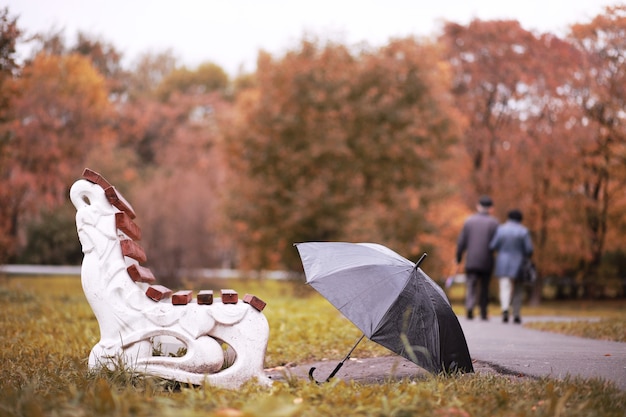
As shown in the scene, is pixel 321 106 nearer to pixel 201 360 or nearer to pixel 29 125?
pixel 29 125

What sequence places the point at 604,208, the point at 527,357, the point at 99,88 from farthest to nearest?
the point at 99,88, the point at 604,208, the point at 527,357

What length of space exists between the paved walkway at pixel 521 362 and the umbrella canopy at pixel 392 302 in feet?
0.96

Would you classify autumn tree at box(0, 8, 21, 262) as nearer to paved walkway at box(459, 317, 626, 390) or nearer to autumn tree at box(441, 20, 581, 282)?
paved walkway at box(459, 317, 626, 390)

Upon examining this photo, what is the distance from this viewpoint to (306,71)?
79.5ft

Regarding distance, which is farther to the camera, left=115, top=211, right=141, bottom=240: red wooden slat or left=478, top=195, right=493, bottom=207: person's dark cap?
left=478, top=195, right=493, bottom=207: person's dark cap

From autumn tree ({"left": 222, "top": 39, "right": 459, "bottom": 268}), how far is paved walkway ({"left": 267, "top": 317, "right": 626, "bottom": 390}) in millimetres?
14331

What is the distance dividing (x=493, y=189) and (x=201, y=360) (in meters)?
20.1

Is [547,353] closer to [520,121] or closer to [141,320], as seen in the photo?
[141,320]

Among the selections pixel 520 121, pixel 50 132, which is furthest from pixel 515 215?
pixel 50 132

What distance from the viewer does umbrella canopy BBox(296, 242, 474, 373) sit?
5.60 metres

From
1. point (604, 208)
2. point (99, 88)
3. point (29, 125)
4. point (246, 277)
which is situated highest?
point (99, 88)

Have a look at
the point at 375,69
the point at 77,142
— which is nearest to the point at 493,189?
the point at 375,69

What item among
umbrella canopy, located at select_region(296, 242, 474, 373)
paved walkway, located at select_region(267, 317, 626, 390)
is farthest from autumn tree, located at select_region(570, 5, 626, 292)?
umbrella canopy, located at select_region(296, 242, 474, 373)

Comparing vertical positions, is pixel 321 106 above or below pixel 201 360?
above
